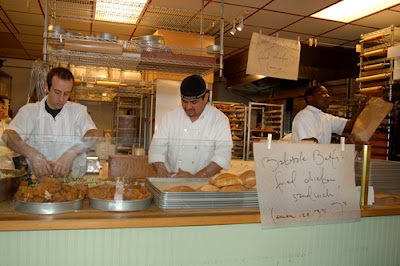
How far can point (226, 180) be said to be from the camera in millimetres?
1621

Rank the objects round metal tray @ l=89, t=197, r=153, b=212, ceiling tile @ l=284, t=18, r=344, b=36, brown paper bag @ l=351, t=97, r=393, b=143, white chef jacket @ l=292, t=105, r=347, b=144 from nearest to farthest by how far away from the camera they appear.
→ round metal tray @ l=89, t=197, r=153, b=212 < brown paper bag @ l=351, t=97, r=393, b=143 < white chef jacket @ l=292, t=105, r=347, b=144 < ceiling tile @ l=284, t=18, r=344, b=36

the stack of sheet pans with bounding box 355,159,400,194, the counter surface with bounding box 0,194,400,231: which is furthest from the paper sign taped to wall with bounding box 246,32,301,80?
the counter surface with bounding box 0,194,400,231

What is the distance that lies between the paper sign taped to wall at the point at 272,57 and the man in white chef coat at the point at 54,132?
154 centimetres

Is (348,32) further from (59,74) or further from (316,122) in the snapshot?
(59,74)

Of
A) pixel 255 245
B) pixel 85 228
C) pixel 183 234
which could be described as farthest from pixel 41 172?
pixel 255 245

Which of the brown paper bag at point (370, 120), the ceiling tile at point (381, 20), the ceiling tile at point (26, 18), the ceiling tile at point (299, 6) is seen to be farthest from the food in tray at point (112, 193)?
the ceiling tile at point (26, 18)

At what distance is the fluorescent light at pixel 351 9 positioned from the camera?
391 centimetres

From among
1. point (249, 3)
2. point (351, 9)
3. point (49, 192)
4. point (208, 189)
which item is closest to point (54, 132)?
point (49, 192)

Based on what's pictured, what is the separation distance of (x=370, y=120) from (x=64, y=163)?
1.68 meters

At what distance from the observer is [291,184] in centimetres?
151

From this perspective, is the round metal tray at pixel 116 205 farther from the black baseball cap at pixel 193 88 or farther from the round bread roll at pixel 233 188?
the black baseball cap at pixel 193 88

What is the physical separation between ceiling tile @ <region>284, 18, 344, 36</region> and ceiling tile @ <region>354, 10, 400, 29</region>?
32 cm

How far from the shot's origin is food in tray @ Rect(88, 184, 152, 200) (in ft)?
4.65

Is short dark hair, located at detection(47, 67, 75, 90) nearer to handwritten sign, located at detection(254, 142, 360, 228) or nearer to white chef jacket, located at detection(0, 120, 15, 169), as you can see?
white chef jacket, located at detection(0, 120, 15, 169)
